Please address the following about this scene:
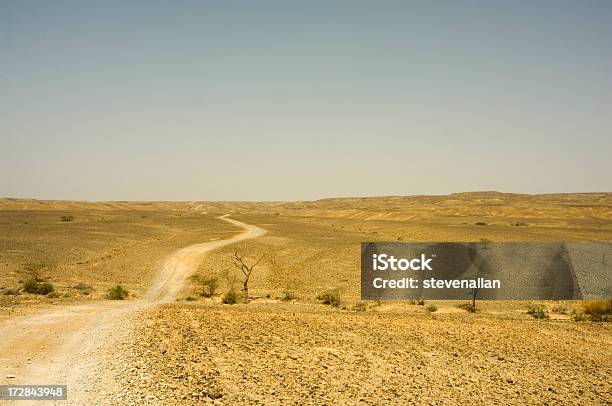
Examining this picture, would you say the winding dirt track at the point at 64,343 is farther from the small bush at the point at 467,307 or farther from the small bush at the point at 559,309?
the small bush at the point at 559,309

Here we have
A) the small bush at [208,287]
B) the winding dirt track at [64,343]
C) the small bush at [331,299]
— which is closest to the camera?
the winding dirt track at [64,343]

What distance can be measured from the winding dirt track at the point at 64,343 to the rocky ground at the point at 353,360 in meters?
0.59

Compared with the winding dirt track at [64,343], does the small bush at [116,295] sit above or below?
below

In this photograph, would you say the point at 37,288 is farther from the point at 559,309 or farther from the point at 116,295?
the point at 559,309

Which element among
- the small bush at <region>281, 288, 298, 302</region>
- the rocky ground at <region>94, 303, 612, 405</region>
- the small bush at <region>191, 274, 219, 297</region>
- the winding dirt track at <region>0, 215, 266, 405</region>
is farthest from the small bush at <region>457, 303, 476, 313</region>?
the winding dirt track at <region>0, 215, 266, 405</region>

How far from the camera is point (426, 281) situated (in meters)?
27.6

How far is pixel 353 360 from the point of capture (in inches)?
518

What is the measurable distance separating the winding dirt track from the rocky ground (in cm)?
59

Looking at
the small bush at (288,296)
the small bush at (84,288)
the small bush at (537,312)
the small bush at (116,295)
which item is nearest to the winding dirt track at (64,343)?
the small bush at (116,295)

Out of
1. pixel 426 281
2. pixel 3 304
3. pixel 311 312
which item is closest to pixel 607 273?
pixel 426 281

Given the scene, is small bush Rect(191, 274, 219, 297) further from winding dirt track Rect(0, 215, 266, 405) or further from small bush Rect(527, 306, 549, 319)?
small bush Rect(527, 306, 549, 319)

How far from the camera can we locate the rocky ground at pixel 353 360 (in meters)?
10.7

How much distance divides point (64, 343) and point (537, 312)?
1922cm

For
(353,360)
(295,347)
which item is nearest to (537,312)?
(353,360)
